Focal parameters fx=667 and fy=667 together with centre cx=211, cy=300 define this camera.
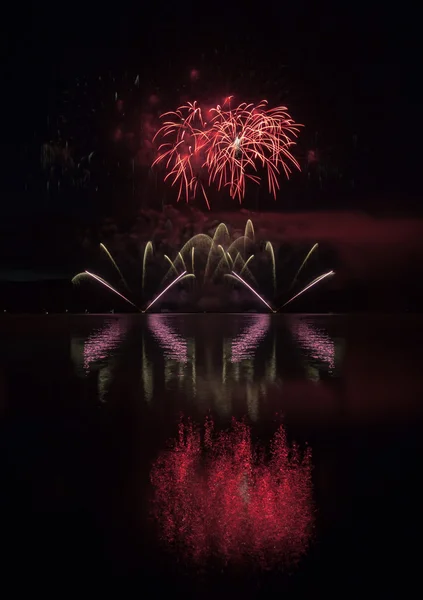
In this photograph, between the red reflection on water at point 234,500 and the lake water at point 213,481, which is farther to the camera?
the red reflection on water at point 234,500

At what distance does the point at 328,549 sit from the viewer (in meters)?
5.07

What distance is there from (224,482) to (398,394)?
6178 mm

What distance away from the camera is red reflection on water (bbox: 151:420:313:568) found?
512 cm

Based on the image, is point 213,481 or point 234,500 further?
point 213,481

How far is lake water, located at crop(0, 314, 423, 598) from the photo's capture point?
475 cm

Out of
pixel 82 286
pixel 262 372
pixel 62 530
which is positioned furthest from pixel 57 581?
pixel 82 286

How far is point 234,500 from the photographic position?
6125 millimetres

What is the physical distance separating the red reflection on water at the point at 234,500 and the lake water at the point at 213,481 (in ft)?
0.06

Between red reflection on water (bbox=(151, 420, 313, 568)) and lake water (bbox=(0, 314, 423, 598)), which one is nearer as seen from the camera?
lake water (bbox=(0, 314, 423, 598))

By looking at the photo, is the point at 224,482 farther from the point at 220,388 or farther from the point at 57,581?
the point at 220,388

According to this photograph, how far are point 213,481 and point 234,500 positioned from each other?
2.02 feet

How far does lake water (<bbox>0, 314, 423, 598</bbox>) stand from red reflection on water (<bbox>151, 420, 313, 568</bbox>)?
0.02m

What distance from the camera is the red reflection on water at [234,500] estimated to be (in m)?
5.12

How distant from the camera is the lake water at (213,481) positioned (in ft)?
15.6
